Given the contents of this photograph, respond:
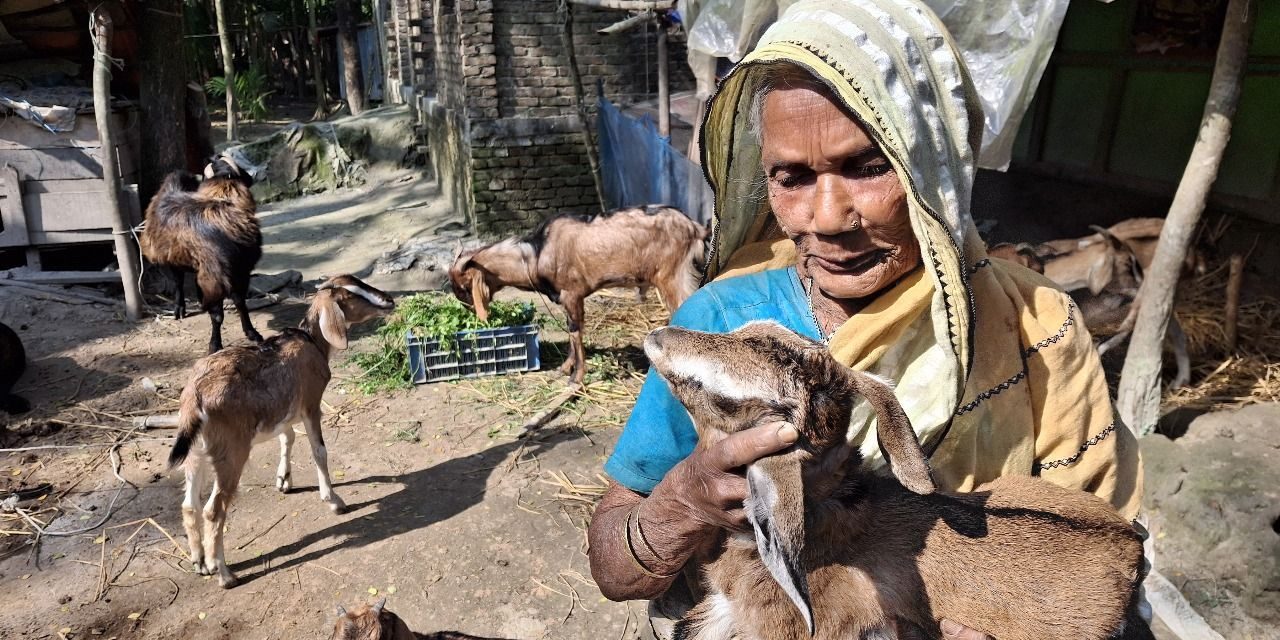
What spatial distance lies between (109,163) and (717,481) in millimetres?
9393

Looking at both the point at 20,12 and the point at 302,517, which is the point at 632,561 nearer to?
the point at 302,517

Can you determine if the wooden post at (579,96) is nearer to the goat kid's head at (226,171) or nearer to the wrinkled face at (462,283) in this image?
the wrinkled face at (462,283)

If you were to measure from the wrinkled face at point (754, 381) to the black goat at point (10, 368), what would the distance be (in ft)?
23.8

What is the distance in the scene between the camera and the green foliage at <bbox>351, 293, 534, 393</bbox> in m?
7.17

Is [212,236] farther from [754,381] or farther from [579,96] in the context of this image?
[754,381]

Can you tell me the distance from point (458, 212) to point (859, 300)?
1206 cm

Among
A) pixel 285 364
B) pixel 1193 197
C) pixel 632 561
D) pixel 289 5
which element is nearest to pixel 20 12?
pixel 285 364

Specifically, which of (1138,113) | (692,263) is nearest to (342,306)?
(692,263)

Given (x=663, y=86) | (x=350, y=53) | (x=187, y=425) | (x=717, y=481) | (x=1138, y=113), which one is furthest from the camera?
(x=350, y=53)

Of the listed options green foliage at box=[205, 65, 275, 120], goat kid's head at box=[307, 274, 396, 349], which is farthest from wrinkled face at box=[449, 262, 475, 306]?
green foliage at box=[205, 65, 275, 120]

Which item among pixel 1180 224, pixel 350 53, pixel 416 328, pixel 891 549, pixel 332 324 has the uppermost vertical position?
pixel 350 53

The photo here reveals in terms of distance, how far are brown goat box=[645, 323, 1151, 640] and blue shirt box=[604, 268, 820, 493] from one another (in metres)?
0.10

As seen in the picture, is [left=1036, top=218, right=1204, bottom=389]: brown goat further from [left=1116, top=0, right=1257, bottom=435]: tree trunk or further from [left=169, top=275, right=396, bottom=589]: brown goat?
[left=169, top=275, right=396, bottom=589]: brown goat

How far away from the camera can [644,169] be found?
363 inches
